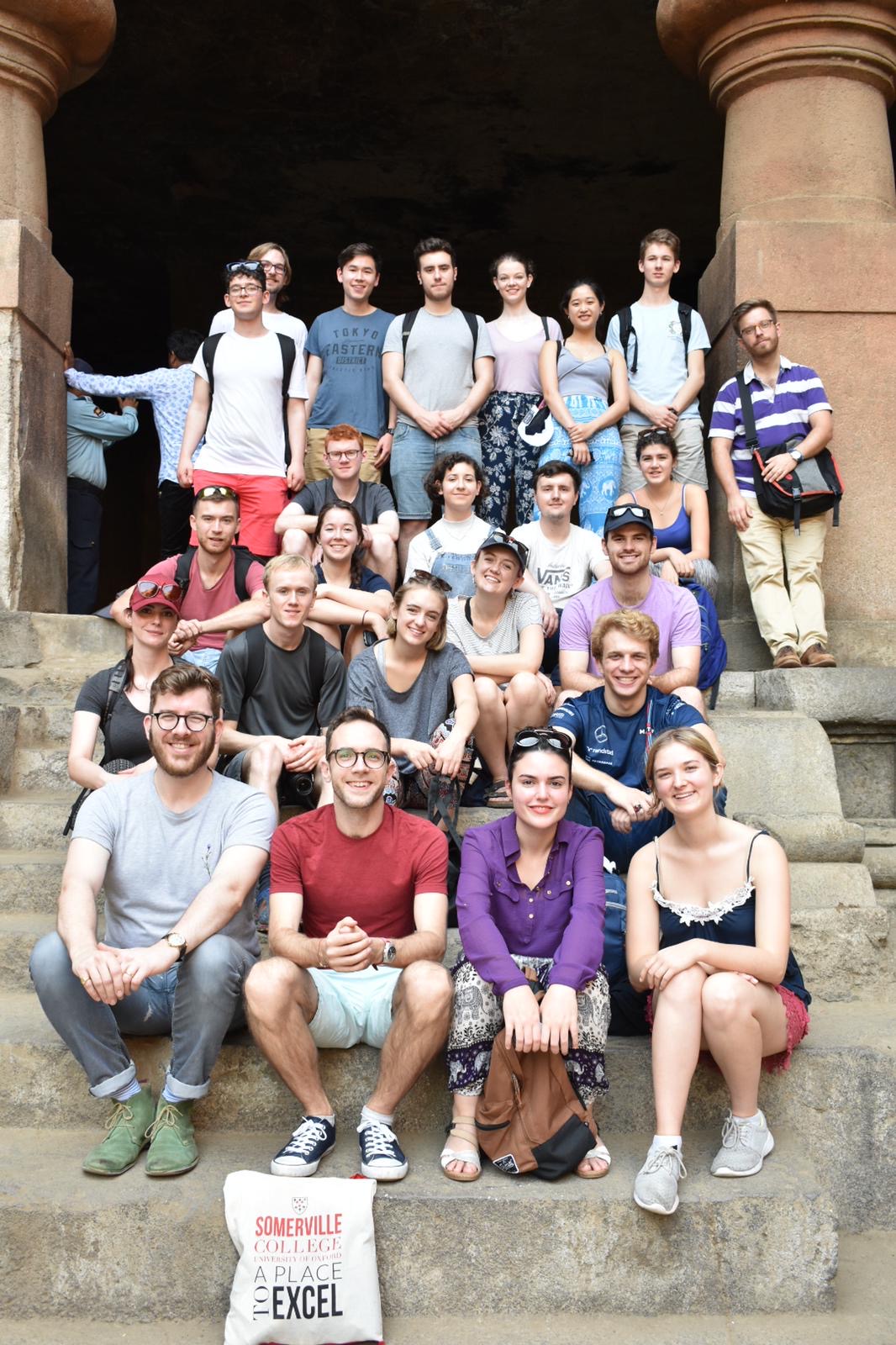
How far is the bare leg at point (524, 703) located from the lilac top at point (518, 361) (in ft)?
6.96

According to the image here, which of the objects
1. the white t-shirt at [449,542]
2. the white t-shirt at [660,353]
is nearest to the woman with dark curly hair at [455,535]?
the white t-shirt at [449,542]

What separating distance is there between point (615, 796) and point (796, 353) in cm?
313

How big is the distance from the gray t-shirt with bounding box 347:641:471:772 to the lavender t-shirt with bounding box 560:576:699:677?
51cm

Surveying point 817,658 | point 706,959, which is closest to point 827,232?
point 817,658

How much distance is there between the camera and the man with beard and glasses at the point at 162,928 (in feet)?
10.6

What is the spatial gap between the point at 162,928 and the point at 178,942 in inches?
7.9

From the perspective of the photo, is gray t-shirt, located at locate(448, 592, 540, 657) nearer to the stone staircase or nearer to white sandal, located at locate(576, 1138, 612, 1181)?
the stone staircase

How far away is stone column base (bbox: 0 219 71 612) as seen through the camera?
19.8ft

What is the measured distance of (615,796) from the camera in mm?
3918

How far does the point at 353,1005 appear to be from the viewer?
344 cm

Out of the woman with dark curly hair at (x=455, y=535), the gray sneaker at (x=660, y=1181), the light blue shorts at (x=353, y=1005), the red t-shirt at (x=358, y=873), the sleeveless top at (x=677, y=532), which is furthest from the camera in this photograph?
the sleeveless top at (x=677, y=532)

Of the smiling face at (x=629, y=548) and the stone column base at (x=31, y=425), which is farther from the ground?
the stone column base at (x=31, y=425)

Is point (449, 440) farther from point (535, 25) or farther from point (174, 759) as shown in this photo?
point (535, 25)

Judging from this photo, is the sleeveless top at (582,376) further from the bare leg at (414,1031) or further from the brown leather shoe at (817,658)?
the bare leg at (414,1031)
